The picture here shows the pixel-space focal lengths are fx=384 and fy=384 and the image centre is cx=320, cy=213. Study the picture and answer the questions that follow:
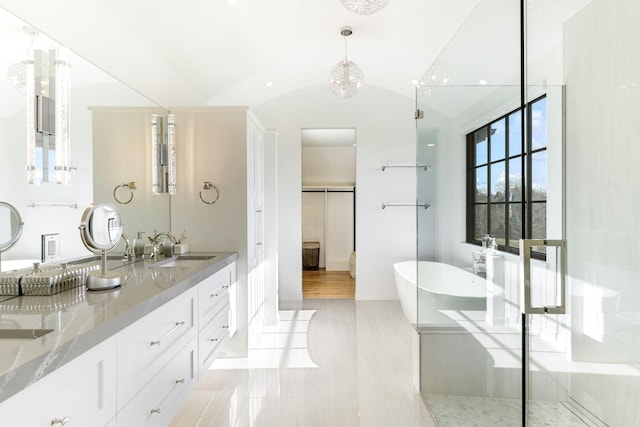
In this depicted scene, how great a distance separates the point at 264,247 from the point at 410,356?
5.97 ft

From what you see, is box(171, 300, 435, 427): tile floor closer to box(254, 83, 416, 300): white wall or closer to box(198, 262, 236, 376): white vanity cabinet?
box(198, 262, 236, 376): white vanity cabinet

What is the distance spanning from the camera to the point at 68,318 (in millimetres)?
1229

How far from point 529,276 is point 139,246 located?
8.08ft

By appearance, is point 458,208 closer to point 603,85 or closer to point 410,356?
point 603,85

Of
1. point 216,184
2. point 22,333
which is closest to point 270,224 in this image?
point 216,184

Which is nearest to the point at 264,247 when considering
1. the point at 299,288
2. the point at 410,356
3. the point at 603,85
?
the point at 299,288

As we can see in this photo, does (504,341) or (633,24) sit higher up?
(633,24)

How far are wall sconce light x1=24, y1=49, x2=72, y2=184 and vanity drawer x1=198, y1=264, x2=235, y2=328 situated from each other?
955 mm

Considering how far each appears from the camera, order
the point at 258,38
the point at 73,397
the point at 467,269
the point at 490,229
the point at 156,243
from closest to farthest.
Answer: the point at 73,397, the point at 490,229, the point at 467,269, the point at 156,243, the point at 258,38

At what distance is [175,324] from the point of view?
1.87 meters

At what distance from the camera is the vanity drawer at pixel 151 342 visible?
4.47 feet

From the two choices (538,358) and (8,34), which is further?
(8,34)

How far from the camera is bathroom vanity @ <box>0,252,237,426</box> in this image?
937 mm

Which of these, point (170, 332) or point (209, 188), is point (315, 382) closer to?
point (170, 332)
